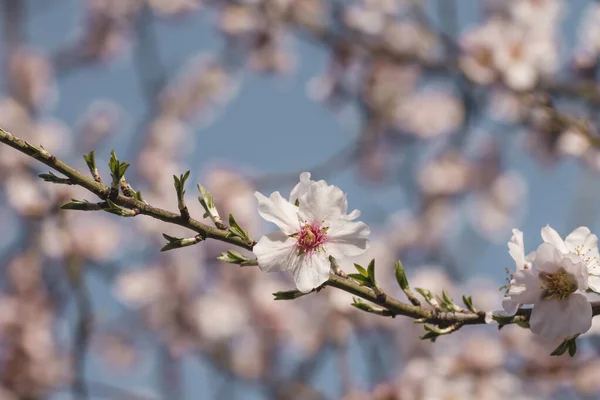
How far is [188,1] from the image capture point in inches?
291

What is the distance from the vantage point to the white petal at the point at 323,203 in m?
1.28

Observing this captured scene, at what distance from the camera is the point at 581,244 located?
1.34 meters

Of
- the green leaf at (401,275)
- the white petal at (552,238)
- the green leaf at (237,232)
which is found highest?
the green leaf at (237,232)

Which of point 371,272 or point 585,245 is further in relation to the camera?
point 585,245

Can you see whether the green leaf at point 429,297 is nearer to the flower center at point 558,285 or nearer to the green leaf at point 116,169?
the flower center at point 558,285

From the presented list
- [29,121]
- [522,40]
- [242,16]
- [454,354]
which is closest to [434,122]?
[242,16]

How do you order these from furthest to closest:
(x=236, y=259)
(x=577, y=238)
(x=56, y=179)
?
(x=577, y=238) → (x=236, y=259) → (x=56, y=179)

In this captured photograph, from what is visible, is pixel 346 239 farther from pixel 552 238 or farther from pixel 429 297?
pixel 552 238

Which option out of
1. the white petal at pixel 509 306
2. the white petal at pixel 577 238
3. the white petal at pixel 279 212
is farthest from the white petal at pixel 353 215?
the white petal at pixel 577 238

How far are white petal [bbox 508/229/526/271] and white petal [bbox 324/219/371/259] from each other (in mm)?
295

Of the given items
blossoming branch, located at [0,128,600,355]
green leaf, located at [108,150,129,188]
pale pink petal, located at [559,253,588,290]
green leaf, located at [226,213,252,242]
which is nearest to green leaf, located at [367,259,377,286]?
blossoming branch, located at [0,128,600,355]

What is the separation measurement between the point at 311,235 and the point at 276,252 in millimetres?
96

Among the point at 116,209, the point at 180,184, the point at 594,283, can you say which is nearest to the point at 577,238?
the point at 594,283

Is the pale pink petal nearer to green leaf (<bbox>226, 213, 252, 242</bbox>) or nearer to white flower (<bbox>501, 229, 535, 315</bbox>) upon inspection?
white flower (<bbox>501, 229, 535, 315</bbox>)
